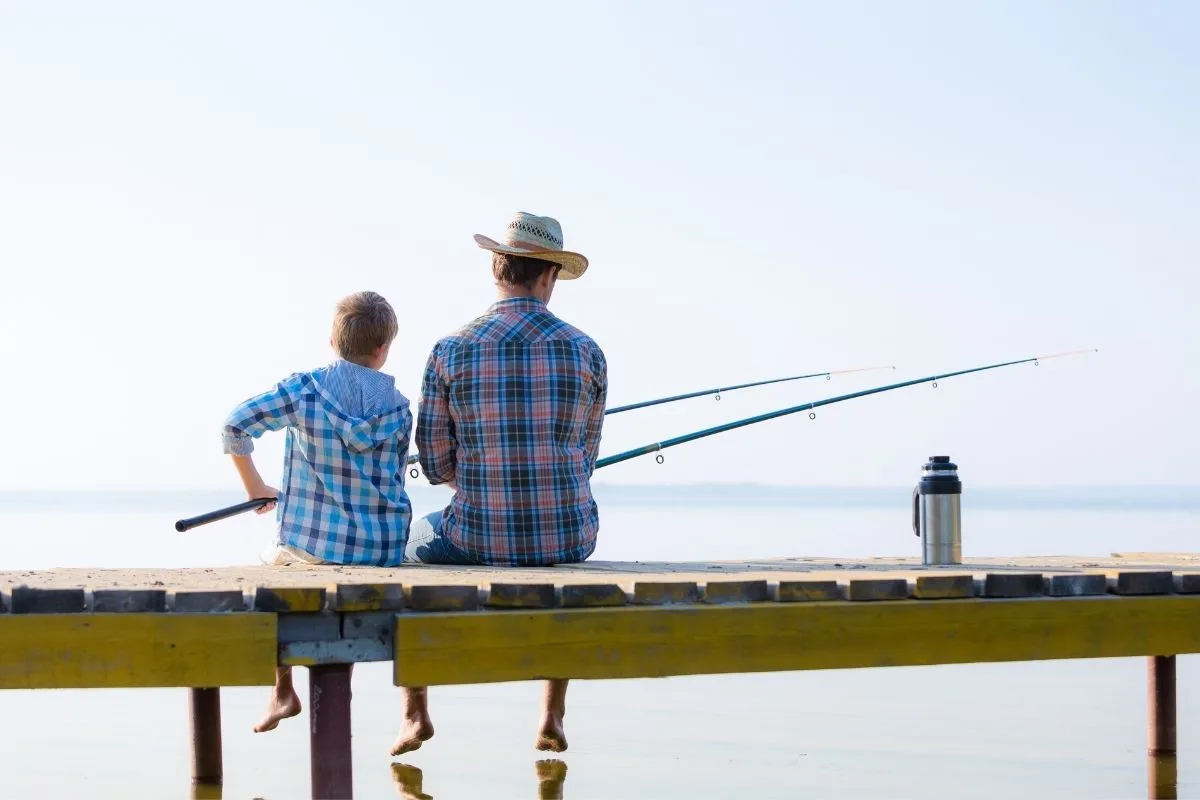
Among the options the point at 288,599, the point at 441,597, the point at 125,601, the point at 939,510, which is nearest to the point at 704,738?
the point at 939,510

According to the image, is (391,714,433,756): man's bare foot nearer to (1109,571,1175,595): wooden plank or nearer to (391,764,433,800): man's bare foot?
(391,764,433,800): man's bare foot

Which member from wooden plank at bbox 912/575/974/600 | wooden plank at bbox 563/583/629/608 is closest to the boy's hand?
wooden plank at bbox 563/583/629/608

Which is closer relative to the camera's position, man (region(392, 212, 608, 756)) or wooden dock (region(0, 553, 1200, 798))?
wooden dock (region(0, 553, 1200, 798))

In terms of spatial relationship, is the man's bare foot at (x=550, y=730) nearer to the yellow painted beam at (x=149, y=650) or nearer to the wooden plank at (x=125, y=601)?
the yellow painted beam at (x=149, y=650)

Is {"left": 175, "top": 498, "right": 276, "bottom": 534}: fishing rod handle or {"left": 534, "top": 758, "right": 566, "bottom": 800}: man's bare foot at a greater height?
{"left": 175, "top": 498, "right": 276, "bottom": 534}: fishing rod handle

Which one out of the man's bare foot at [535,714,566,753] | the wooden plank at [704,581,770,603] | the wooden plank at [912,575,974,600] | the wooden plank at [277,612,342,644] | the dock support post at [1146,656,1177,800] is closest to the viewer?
the wooden plank at [277,612,342,644]

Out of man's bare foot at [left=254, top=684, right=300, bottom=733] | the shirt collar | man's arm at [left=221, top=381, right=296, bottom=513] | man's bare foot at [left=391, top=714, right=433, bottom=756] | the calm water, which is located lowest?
the calm water

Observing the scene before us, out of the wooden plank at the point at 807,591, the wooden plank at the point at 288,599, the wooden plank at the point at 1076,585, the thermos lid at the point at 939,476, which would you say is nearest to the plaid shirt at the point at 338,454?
the wooden plank at the point at 288,599

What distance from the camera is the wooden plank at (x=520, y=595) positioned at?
332 cm

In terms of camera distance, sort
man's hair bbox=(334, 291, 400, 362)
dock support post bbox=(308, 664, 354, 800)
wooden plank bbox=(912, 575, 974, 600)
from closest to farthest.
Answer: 1. dock support post bbox=(308, 664, 354, 800)
2. wooden plank bbox=(912, 575, 974, 600)
3. man's hair bbox=(334, 291, 400, 362)

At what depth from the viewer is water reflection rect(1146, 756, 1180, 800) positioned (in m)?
5.12

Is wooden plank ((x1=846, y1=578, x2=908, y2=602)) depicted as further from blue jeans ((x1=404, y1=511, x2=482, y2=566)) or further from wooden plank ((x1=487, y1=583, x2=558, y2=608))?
blue jeans ((x1=404, y1=511, x2=482, y2=566))

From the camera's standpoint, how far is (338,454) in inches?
160

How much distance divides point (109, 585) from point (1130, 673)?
246 inches
